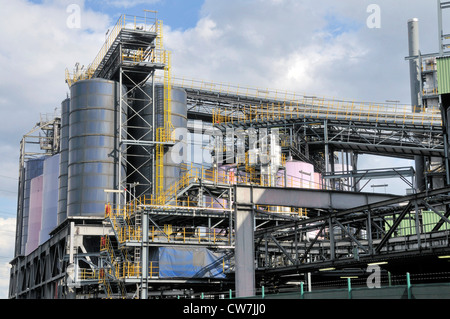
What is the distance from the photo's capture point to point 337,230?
4881 centimetres

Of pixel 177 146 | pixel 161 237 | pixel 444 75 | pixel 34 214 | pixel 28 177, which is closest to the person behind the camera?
pixel 444 75

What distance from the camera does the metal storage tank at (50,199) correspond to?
54.7m

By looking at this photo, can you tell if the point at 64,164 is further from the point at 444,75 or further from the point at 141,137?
the point at 444,75

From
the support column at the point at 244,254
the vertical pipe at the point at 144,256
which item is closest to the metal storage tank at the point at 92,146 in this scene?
the vertical pipe at the point at 144,256

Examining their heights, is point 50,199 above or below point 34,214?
above

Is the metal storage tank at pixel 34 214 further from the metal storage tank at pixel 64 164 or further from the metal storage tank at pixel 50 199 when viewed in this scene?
the metal storage tank at pixel 64 164

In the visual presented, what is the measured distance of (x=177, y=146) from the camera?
4828 centimetres

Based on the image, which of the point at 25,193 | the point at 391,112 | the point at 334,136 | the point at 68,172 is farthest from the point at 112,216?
the point at 25,193

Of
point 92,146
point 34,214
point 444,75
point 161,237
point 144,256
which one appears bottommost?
point 144,256

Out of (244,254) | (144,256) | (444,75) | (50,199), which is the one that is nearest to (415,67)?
(444,75)

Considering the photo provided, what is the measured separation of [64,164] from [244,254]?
28085 millimetres

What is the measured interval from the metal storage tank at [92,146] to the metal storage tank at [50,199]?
27.8ft

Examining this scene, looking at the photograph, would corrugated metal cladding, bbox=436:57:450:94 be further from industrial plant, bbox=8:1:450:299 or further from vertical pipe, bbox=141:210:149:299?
vertical pipe, bbox=141:210:149:299
